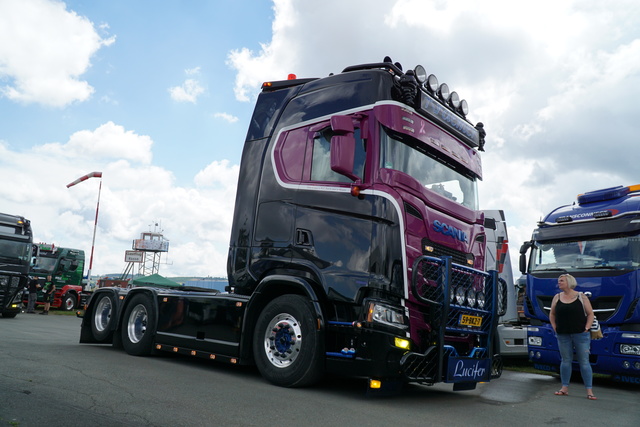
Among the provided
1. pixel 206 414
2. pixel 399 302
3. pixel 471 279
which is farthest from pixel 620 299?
pixel 206 414

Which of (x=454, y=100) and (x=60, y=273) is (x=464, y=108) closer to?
(x=454, y=100)

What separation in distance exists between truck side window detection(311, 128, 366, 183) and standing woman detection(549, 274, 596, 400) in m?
3.61

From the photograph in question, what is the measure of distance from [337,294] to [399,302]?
0.65 metres

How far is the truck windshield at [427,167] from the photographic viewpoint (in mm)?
5879

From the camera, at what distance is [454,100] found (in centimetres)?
717

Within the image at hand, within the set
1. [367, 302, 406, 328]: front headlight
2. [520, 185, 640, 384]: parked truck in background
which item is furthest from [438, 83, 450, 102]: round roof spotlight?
[520, 185, 640, 384]: parked truck in background

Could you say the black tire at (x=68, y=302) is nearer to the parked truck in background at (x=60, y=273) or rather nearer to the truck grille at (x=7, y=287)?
the parked truck in background at (x=60, y=273)

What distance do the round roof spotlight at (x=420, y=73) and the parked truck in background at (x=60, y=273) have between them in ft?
73.1

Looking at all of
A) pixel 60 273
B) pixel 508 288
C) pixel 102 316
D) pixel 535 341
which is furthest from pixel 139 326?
pixel 60 273

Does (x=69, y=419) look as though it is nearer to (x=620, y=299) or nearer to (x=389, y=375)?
(x=389, y=375)

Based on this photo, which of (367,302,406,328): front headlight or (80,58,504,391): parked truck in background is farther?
(80,58,504,391): parked truck in background

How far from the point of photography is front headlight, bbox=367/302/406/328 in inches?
212

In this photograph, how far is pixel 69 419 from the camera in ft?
13.4

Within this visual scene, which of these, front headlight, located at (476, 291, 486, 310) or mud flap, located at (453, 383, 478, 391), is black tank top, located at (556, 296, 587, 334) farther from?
mud flap, located at (453, 383, 478, 391)
